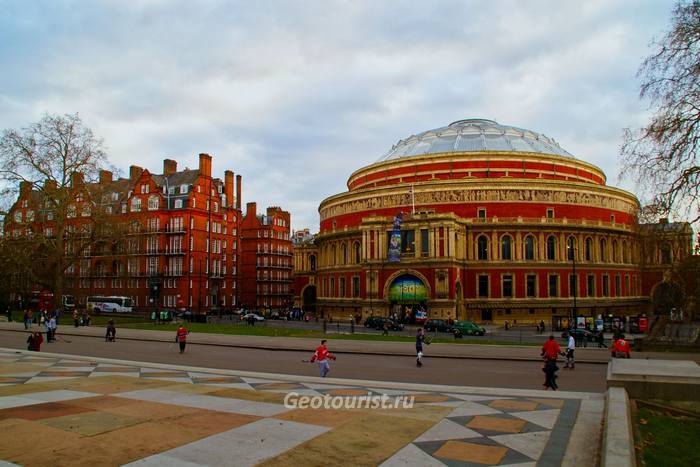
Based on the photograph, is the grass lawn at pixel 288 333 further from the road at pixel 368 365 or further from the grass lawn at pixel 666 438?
the grass lawn at pixel 666 438

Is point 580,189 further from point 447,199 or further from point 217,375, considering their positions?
point 217,375

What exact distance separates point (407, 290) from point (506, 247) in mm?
12922

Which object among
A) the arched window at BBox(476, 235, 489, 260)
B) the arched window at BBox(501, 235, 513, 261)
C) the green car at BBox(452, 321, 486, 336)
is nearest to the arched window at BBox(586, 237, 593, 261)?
the arched window at BBox(501, 235, 513, 261)

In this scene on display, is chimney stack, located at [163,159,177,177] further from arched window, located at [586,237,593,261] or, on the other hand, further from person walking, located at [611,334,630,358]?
person walking, located at [611,334,630,358]

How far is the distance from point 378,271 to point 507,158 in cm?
2190

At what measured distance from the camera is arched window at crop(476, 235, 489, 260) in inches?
2403

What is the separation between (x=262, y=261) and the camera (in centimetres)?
9425

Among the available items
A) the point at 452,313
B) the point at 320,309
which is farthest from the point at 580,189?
the point at 320,309

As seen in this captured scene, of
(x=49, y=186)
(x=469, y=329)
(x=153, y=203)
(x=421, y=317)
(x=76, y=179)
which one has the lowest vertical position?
(x=469, y=329)

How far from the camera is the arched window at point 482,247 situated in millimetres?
61031

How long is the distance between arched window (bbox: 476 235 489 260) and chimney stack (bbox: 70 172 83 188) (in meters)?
40.8

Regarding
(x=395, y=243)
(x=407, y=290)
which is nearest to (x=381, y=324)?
(x=395, y=243)

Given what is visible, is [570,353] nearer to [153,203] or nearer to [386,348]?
[386,348]

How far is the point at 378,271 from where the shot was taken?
5906 cm
